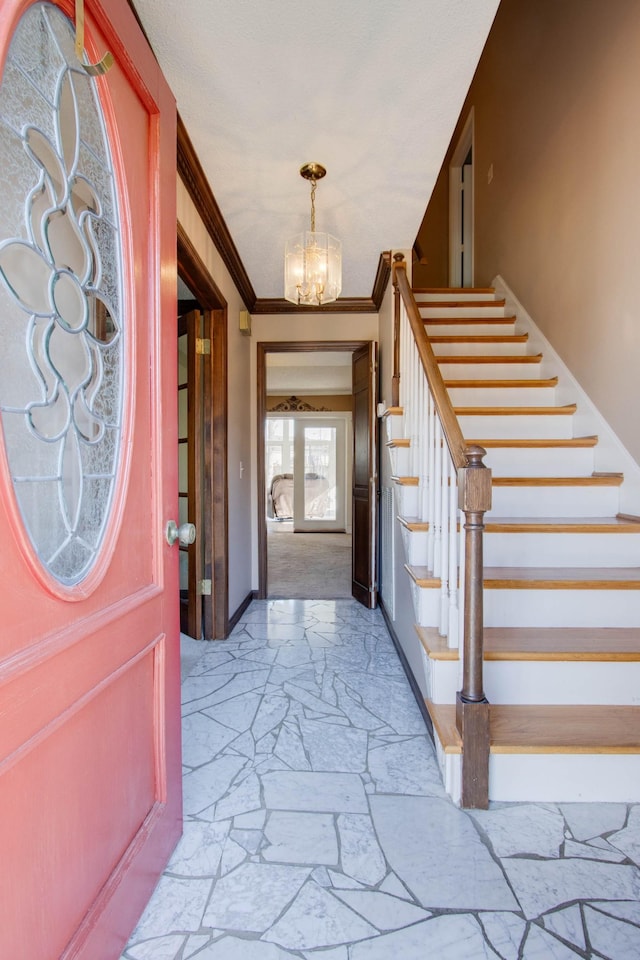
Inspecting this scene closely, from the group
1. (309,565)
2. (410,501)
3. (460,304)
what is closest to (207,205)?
(410,501)

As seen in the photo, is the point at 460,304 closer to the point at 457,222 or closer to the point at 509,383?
the point at 509,383

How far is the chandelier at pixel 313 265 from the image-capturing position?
8.08 feet

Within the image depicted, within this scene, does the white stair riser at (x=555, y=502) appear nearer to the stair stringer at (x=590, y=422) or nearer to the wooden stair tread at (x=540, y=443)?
the stair stringer at (x=590, y=422)

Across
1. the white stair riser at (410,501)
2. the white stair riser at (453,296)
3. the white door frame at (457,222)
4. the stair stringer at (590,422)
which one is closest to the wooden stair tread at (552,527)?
the white stair riser at (410,501)

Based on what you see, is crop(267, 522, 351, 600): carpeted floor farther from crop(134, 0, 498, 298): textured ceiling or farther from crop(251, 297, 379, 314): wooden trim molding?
crop(134, 0, 498, 298): textured ceiling

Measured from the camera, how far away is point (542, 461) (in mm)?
2646

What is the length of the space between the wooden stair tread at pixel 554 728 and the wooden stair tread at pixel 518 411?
5.33ft

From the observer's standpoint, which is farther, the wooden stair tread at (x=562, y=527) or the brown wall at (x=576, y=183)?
the brown wall at (x=576, y=183)

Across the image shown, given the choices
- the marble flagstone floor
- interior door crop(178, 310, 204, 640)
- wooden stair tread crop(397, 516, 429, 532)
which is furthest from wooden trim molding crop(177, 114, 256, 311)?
the marble flagstone floor

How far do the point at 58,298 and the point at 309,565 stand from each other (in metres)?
4.86

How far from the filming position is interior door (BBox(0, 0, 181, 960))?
753 millimetres

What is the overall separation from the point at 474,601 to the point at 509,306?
10.1 ft

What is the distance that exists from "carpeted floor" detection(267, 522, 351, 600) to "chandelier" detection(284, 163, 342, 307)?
2.55 meters

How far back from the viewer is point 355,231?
2877 mm
